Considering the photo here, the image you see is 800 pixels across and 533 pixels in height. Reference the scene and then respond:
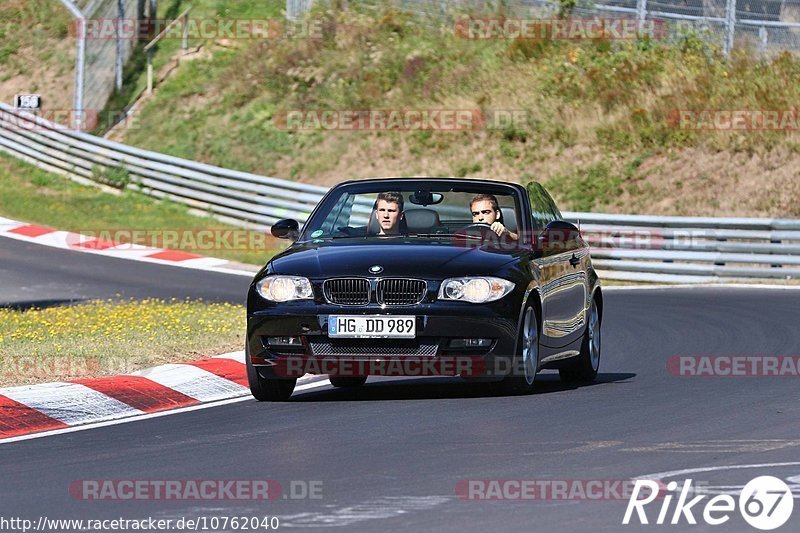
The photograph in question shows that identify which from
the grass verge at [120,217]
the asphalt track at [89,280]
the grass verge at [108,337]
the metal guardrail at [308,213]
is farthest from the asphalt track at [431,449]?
the grass verge at [120,217]

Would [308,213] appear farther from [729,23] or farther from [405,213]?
[405,213]

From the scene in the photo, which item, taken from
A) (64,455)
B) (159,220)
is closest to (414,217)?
(64,455)

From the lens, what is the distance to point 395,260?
34.2ft

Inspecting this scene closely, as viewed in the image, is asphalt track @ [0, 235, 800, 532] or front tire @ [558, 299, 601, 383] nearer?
asphalt track @ [0, 235, 800, 532]

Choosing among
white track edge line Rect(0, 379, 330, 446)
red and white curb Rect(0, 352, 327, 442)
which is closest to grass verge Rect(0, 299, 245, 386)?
red and white curb Rect(0, 352, 327, 442)

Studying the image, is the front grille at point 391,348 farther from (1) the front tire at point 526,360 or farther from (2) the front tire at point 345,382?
(2) the front tire at point 345,382

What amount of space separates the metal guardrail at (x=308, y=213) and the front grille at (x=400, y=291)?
49.1 ft

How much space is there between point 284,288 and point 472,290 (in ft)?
3.95

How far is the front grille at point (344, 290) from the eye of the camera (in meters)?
10.3

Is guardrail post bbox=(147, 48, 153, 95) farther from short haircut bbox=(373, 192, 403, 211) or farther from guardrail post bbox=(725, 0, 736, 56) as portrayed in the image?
short haircut bbox=(373, 192, 403, 211)

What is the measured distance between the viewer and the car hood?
10328 mm

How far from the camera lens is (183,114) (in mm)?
39875

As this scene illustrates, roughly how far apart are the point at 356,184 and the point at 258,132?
26.2 metres

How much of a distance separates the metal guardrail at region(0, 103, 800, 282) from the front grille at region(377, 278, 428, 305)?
1495 centimetres
